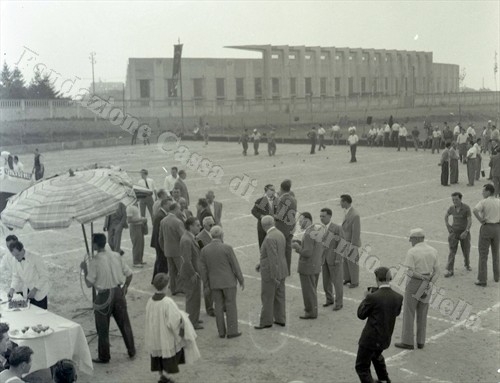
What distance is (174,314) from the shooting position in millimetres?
7285

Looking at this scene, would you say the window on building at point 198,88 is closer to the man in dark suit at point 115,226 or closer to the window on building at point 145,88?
the window on building at point 145,88

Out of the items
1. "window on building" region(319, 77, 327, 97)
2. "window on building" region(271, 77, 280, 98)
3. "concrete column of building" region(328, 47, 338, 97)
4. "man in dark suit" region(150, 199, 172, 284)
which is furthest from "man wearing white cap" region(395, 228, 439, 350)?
"window on building" region(319, 77, 327, 97)

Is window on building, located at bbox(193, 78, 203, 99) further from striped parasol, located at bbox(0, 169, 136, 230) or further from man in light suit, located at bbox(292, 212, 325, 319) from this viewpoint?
striped parasol, located at bbox(0, 169, 136, 230)

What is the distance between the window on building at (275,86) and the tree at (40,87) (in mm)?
24979

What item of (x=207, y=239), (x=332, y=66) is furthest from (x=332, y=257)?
(x=332, y=66)

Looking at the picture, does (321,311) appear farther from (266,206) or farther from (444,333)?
(266,206)

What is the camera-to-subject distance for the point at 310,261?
9.88 metres

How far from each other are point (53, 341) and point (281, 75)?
6601cm

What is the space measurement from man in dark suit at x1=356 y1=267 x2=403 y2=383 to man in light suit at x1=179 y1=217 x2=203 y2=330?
125 inches

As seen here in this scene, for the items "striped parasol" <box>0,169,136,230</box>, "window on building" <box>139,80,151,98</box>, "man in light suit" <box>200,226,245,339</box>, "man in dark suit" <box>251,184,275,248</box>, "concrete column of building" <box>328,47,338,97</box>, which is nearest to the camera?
"striped parasol" <box>0,169,136,230</box>


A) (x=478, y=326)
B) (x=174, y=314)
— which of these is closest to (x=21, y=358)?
(x=174, y=314)

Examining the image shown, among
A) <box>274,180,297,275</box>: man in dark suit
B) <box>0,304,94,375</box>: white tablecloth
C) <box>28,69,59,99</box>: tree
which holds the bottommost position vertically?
<box>0,304,94,375</box>: white tablecloth

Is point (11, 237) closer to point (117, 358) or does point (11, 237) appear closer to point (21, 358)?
point (117, 358)

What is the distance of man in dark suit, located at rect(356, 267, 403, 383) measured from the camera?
7.15 metres
